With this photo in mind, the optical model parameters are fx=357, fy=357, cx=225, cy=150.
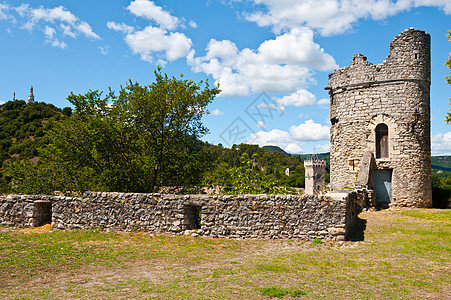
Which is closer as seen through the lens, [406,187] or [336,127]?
[406,187]

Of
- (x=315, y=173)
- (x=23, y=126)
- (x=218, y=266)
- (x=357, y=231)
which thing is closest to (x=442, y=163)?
(x=315, y=173)

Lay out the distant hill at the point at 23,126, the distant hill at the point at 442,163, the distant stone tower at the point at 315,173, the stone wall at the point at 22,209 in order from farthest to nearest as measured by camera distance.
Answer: the distant hill at the point at 442,163 < the distant stone tower at the point at 315,173 < the distant hill at the point at 23,126 < the stone wall at the point at 22,209

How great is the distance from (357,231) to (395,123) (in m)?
8.28

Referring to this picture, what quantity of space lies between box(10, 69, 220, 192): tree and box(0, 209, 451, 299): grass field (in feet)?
17.0

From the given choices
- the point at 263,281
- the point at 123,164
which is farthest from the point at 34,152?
the point at 263,281

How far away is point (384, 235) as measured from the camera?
10.5m

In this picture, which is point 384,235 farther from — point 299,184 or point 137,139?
point 299,184

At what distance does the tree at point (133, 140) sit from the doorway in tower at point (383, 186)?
28.2ft

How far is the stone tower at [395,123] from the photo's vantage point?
56.1 ft

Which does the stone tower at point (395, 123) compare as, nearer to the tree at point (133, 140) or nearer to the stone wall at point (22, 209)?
the tree at point (133, 140)

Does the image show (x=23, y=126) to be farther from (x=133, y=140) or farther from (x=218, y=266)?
(x=218, y=266)

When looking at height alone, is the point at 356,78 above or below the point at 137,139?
above

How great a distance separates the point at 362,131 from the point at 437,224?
6263mm

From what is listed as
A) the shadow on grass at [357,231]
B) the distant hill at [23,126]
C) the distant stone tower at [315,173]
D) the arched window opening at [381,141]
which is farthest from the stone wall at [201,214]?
the distant stone tower at [315,173]
